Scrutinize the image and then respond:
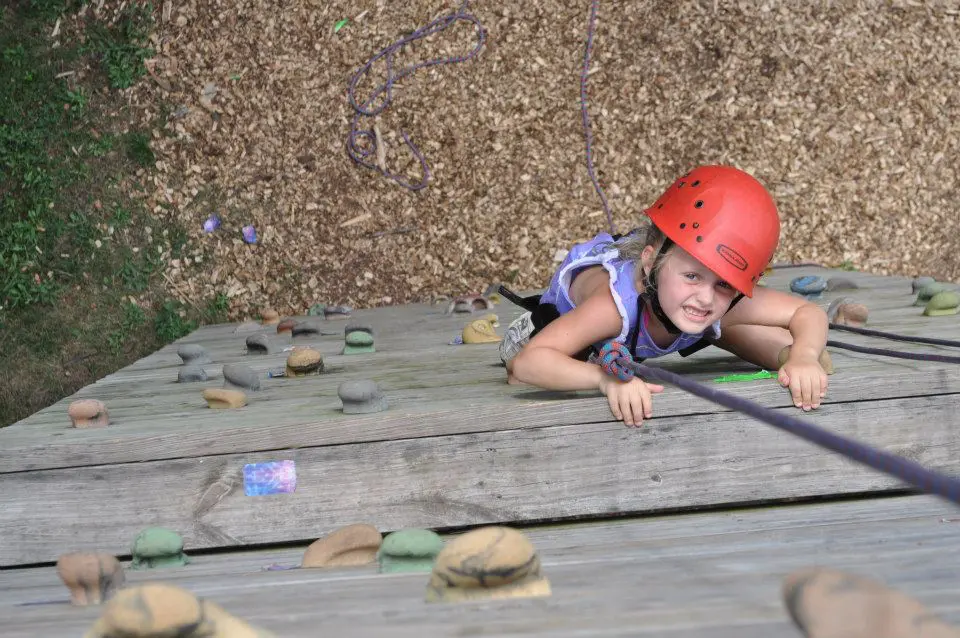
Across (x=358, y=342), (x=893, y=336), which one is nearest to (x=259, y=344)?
(x=358, y=342)

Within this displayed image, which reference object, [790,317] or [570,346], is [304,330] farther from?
[790,317]

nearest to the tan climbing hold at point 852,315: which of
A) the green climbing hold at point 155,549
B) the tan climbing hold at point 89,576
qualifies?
the green climbing hold at point 155,549

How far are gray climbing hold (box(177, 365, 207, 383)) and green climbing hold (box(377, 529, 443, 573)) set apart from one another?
69.0 inches

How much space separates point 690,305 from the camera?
2.45m

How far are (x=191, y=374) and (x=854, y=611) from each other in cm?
259

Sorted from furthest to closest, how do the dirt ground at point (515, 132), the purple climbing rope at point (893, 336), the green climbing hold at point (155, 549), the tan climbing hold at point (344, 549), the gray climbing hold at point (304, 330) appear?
the dirt ground at point (515, 132), the gray climbing hold at point (304, 330), the purple climbing rope at point (893, 336), the green climbing hold at point (155, 549), the tan climbing hold at point (344, 549)

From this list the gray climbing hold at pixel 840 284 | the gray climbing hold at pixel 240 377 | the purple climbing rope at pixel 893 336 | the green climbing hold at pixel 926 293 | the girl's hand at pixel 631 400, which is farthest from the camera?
the gray climbing hold at pixel 840 284

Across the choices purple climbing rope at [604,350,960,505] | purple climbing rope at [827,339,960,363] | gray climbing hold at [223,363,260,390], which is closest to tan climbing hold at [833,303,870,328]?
purple climbing rope at [827,339,960,363]

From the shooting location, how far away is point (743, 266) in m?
2.39

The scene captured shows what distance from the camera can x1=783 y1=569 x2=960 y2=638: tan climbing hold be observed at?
103cm

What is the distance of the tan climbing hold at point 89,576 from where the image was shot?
1.65m

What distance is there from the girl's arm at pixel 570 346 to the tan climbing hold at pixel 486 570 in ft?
3.31

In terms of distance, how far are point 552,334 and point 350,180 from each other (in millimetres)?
3401

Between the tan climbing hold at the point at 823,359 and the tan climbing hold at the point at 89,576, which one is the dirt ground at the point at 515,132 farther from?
the tan climbing hold at the point at 89,576
